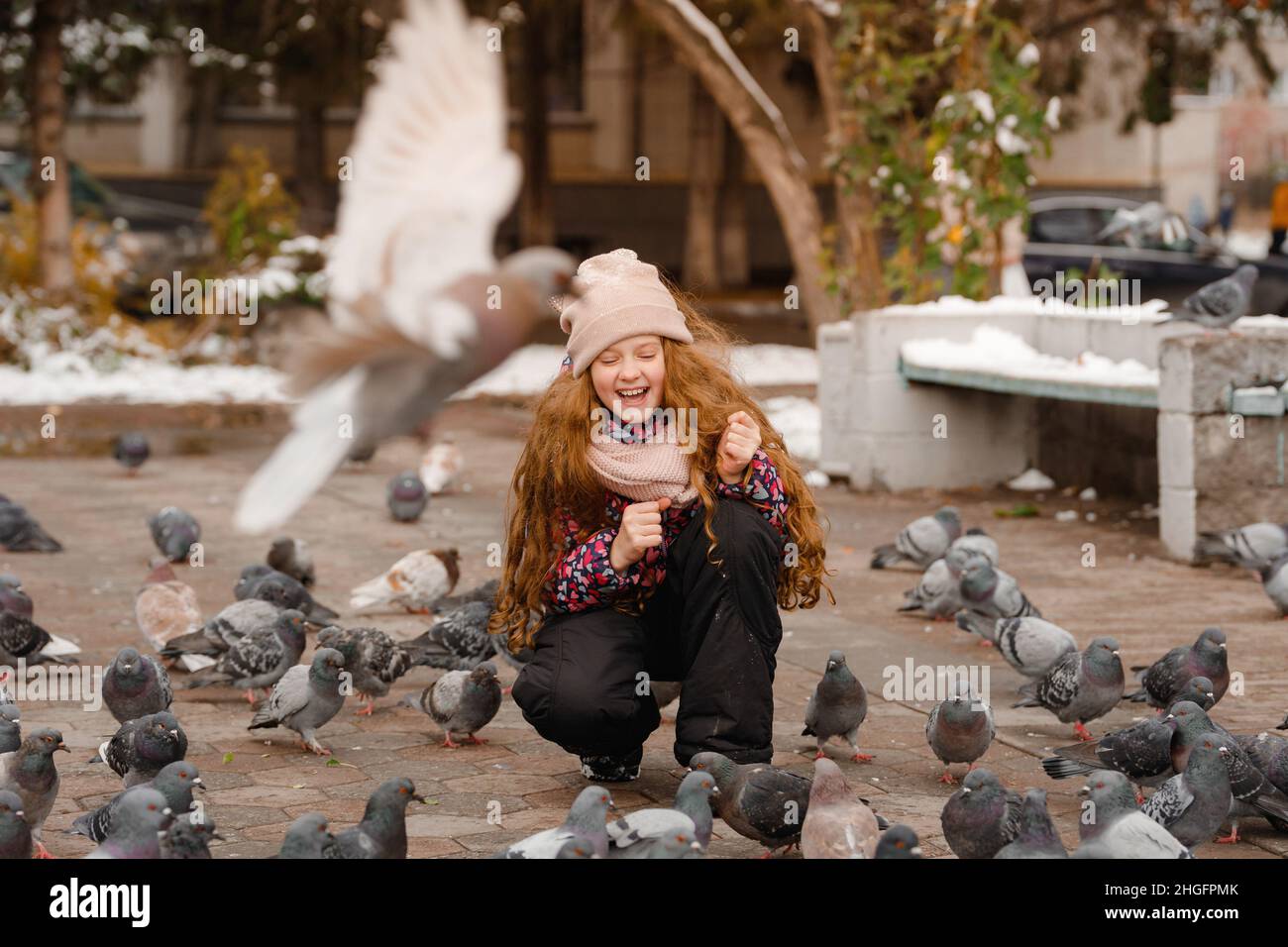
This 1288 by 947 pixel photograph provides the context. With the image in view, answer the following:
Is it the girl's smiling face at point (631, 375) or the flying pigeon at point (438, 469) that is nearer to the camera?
the girl's smiling face at point (631, 375)

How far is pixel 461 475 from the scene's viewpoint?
A: 1110 centimetres

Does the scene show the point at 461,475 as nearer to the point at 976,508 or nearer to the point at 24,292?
the point at 976,508

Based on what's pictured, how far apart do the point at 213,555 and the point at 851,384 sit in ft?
13.1

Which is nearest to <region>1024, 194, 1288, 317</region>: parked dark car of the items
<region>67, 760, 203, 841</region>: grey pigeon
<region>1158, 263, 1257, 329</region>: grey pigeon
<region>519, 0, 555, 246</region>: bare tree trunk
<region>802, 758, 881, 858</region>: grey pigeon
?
<region>519, 0, 555, 246</region>: bare tree trunk

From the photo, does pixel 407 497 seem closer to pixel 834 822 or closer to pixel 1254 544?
pixel 1254 544

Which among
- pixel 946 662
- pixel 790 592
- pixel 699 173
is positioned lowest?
pixel 946 662

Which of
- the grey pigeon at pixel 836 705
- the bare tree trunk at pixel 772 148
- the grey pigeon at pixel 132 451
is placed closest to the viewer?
the grey pigeon at pixel 836 705

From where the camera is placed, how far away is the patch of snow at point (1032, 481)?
10.5 m

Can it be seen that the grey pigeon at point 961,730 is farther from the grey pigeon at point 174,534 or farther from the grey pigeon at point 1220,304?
the grey pigeon at point 174,534

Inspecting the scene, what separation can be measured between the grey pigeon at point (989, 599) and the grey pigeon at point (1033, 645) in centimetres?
52

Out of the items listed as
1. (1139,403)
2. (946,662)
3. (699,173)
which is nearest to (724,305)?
(699,173)

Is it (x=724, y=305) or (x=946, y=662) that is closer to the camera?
(x=946, y=662)

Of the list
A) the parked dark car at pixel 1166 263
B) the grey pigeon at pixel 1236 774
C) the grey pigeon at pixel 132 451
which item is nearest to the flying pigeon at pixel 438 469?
the grey pigeon at pixel 132 451
